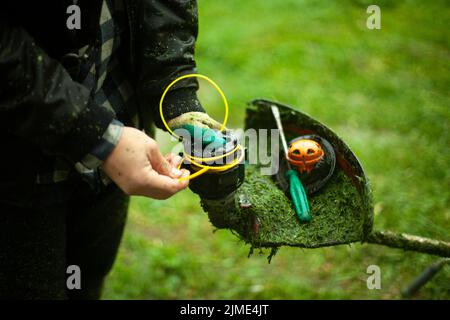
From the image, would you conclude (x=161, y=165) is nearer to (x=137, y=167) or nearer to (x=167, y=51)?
(x=137, y=167)

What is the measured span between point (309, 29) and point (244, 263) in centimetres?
374

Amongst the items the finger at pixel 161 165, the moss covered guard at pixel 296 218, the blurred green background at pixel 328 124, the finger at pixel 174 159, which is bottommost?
the blurred green background at pixel 328 124

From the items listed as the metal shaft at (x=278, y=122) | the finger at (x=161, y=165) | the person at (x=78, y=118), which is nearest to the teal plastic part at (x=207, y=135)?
the person at (x=78, y=118)

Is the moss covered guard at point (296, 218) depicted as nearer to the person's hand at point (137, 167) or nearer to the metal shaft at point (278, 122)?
the metal shaft at point (278, 122)

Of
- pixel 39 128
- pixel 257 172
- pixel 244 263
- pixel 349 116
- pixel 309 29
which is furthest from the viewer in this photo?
pixel 309 29

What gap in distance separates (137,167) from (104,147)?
0.29ft

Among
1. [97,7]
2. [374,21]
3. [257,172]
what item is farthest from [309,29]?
[97,7]

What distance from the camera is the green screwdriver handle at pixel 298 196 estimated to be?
57.7 inches

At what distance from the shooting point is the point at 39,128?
3.34ft

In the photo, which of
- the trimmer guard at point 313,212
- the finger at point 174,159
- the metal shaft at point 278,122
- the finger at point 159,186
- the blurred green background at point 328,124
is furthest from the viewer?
the blurred green background at point 328,124

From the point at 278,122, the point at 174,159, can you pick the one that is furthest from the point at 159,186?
the point at 278,122
